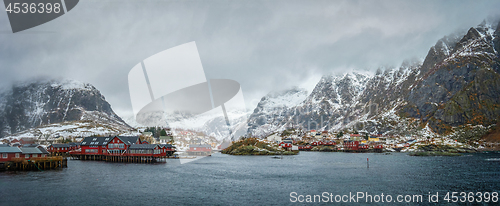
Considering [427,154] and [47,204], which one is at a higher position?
[47,204]

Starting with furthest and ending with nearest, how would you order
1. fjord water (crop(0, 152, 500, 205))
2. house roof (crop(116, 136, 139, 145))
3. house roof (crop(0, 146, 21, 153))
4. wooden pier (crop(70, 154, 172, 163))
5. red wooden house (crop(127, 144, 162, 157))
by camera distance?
house roof (crop(116, 136, 139, 145))
red wooden house (crop(127, 144, 162, 157))
wooden pier (crop(70, 154, 172, 163))
house roof (crop(0, 146, 21, 153))
fjord water (crop(0, 152, 500, 205))

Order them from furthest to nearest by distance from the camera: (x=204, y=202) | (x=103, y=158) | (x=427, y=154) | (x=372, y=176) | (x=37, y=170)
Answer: (x=427, y=154), (x=103, y=158), (x=37, y=170), (x=372, y=176), (x=204, y=202)

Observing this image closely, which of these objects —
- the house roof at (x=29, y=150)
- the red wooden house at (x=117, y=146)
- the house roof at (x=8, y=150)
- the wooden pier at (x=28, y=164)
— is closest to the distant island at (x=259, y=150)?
the red wooden house at (x=117, y=146)

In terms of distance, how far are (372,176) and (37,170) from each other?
90805 mm

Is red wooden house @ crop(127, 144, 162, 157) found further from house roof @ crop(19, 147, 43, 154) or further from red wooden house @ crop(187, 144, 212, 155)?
red wooden house @ crop(187, 144, 212, 155)

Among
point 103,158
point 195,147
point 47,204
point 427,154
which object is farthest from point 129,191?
point 427,154

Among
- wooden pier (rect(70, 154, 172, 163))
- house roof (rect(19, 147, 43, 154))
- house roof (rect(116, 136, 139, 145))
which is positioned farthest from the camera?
house roof (rect(116, 136, 139, 145))

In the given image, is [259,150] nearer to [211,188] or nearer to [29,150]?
[29,150]

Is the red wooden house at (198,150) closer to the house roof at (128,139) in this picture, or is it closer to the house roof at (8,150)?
the house roof at (128,139)

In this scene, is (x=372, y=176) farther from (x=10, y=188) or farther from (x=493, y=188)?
(x=10, y=188)

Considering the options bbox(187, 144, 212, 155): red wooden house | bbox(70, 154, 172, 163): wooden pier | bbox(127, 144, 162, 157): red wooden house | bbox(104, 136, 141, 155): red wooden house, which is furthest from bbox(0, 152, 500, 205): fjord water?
bbox(187, 144, 212, 155): red wooden house

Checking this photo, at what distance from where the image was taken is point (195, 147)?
18225cm

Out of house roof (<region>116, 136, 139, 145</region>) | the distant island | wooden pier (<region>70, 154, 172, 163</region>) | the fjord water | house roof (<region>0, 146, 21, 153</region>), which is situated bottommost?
the distant island

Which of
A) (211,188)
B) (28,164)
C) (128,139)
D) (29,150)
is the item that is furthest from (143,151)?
(211,188)
